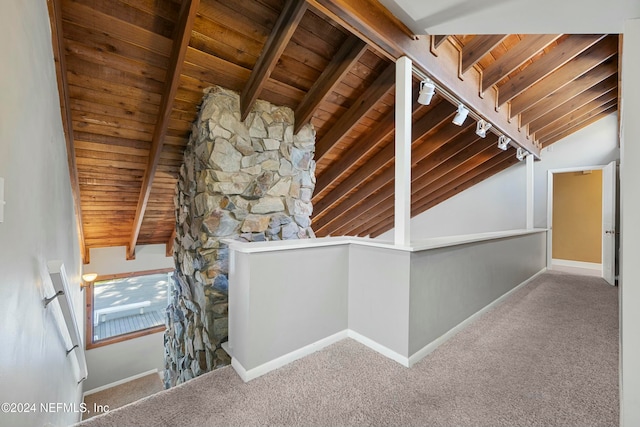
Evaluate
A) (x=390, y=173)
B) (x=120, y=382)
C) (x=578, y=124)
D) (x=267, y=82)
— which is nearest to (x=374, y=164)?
(x=390, y=173)

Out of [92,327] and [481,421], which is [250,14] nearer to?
[481,421]

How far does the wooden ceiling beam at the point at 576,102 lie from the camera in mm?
3771

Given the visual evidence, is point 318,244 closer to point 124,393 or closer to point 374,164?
point 374,164

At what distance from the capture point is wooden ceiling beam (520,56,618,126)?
10.9 ft

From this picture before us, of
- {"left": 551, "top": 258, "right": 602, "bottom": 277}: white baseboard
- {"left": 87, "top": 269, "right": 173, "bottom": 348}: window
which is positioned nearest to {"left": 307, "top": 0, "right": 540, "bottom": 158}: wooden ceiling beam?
{"left": 551, "top": 258, "right": 602, "bottom": 277}: white baseboard

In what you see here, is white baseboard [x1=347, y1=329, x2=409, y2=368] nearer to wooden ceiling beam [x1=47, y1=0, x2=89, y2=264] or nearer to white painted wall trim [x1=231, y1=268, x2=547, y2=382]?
white painted wall trim [x1=231, y1=268, x2=547, y2=382]

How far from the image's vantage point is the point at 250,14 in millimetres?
2049

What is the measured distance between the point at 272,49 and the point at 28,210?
1799 millimetres

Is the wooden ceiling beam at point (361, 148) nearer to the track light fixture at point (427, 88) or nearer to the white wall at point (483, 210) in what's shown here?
the track light fixture at point (427, 88)

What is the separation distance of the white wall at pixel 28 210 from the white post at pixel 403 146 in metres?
2.04

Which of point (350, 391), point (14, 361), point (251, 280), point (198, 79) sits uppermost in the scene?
point (198, 79)

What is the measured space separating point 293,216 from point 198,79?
1517mm

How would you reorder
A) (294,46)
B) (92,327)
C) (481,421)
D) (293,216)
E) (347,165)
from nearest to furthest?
(481,421) < (294,46) < (293,216) < (347,165) < (92,327)

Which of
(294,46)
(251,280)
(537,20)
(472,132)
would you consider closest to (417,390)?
(251,280)
